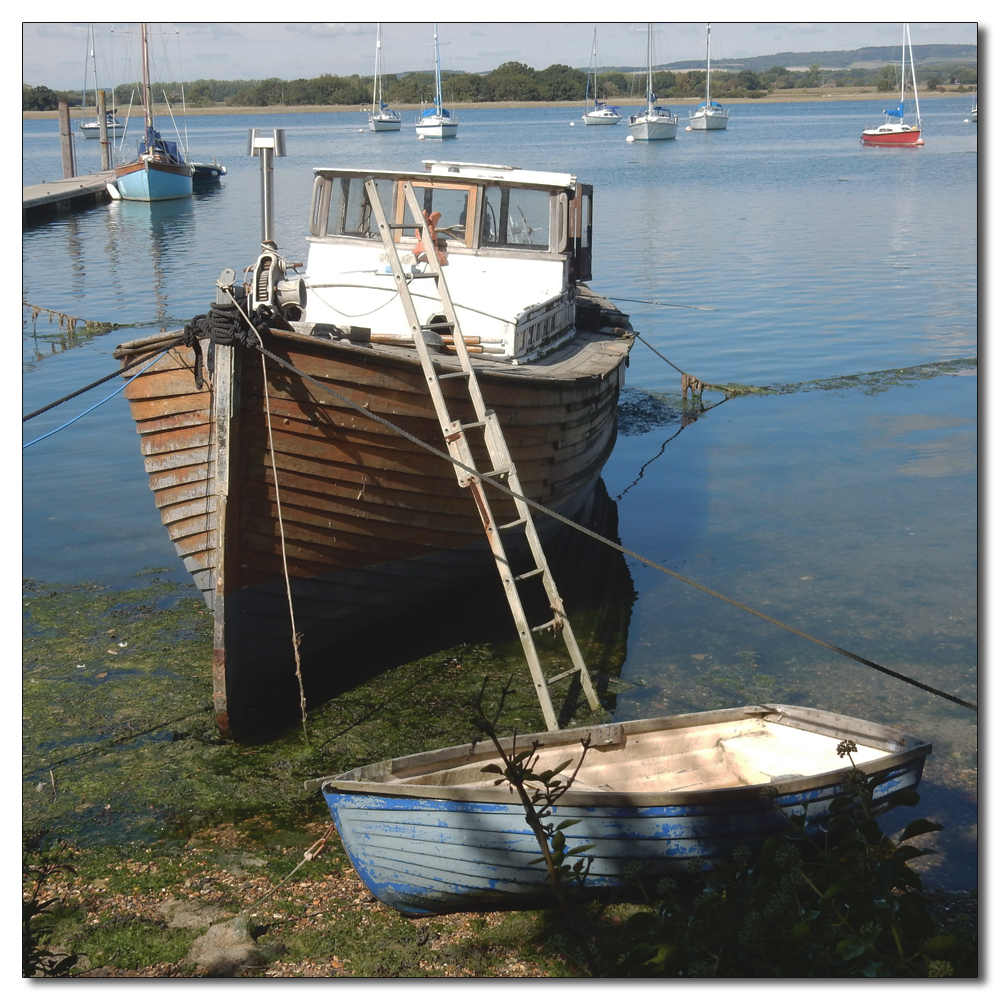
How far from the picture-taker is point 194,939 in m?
4.71

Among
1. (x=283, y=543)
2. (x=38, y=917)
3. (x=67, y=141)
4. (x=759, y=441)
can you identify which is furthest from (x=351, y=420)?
(x=67, y=141)

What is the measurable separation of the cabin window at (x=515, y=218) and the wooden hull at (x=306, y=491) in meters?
1.84

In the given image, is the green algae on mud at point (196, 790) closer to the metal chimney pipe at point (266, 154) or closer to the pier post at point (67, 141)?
the metal chimney pipe at point (266, 154)

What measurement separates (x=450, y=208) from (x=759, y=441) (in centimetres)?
614

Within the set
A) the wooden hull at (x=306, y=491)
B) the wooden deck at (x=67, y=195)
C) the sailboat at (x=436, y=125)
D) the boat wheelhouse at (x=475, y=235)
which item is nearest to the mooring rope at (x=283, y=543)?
the wooden hull at (x=306, y=491)

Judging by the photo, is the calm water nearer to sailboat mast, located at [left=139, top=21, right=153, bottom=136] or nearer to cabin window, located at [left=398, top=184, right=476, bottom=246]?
cabin window, located at [left=398, top=184, right=476, bottom=246]

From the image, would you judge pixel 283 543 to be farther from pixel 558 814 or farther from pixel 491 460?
pixel 558 814

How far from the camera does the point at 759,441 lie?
44.3 ft

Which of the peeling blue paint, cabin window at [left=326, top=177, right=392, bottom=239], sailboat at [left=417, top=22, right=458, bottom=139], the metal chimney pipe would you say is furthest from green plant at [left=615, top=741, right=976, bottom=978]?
sailboat at [left=417, top=22, right=458, bottom=139]

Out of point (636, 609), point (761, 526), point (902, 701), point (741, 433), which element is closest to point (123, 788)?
point (636, 609)

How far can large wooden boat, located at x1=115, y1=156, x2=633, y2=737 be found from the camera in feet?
20.4

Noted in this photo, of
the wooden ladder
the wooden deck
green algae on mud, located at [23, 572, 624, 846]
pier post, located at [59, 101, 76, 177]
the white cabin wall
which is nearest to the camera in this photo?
green algae on mud, located at [23, 572, 624, 846]

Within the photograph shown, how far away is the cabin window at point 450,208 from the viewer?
29.3 feet

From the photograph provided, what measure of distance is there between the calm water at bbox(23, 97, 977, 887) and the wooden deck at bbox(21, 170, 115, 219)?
76 centimetres
